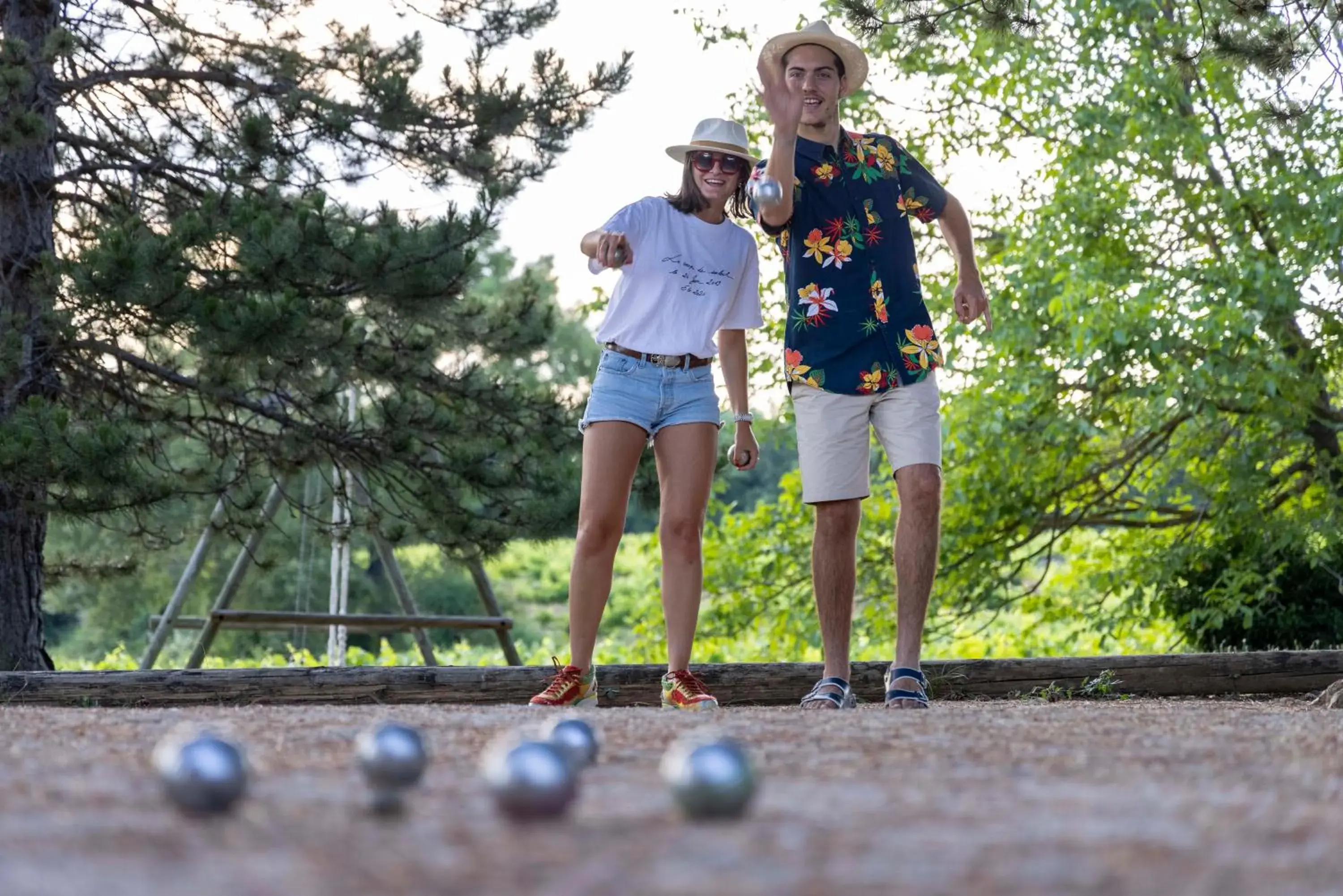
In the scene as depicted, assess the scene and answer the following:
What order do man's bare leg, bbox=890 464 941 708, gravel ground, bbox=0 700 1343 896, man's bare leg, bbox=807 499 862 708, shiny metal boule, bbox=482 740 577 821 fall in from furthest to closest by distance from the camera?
man's bare leg, bbox=807 499 862 708 → man's bare leg, bbox=890 464 941 708 → shiny metal boule, bbox=482 740 577 821 → gravel ground, bbox=0 700 1343 896

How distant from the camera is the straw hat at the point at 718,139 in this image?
388 cm

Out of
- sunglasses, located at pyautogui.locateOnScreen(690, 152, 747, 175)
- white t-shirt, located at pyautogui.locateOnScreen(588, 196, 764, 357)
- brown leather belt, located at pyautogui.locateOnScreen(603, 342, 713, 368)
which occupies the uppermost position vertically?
sunglasses, located at pyautogui.locateOnScreen(690, 152, 747, 175)

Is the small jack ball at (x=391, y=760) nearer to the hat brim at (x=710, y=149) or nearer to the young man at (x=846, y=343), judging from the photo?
the young man at (x=846, y=343)

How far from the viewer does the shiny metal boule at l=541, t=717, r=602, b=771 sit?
6.32 feet

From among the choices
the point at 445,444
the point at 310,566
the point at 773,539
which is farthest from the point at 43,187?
the point at 310,566

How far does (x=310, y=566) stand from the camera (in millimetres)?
16578

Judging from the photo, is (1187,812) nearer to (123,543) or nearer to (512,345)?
(512,345)

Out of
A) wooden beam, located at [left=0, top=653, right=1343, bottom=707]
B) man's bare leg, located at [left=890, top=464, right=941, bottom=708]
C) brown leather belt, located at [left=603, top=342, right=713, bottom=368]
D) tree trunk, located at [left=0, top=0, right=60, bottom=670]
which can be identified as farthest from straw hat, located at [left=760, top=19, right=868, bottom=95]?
tree trunk, located at [left=0, top=0, right=60, bottom=670]

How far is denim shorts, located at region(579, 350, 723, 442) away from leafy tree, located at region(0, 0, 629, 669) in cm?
265

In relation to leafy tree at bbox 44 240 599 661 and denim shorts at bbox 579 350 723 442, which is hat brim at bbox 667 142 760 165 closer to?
denim shorts at bbox 579 350 723 442

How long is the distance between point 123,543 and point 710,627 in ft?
12.6

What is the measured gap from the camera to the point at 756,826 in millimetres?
1509

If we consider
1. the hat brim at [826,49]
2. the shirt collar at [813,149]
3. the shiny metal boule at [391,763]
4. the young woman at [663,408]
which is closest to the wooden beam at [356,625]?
the young woman at [663,408]

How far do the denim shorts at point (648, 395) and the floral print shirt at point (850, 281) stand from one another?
319mm
